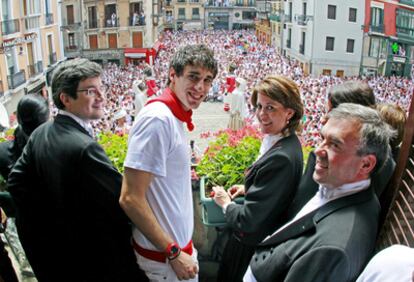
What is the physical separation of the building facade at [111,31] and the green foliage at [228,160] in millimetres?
30287

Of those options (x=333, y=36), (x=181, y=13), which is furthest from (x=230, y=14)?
(x=333, y=36)

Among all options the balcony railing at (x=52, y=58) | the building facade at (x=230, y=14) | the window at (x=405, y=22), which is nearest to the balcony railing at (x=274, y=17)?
the window at (x=405, y=22)

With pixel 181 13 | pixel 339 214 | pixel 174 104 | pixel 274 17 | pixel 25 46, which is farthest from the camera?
pixel 181 13

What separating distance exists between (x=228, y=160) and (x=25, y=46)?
793 inches

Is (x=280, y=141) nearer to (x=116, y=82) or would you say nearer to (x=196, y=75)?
(x=196, y=75)

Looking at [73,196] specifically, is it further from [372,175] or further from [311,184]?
[372,175]

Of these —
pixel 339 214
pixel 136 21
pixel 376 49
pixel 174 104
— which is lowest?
pixel 376 49

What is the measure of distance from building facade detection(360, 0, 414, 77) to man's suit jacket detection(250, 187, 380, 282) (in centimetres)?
3205

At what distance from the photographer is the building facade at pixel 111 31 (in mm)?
32531

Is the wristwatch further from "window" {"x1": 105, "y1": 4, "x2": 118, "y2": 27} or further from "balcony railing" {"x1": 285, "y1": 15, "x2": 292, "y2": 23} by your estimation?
"balcony railing" {"x1": 285, "y1": 15, "x2": 292, "y2": 23}

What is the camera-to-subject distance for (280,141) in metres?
2.32

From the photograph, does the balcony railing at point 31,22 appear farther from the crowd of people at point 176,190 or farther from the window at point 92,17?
the crowd of people at point 176,190

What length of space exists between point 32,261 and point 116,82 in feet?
75.1

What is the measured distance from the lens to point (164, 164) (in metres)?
1.88
